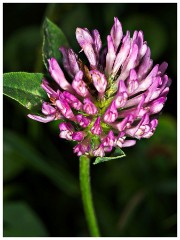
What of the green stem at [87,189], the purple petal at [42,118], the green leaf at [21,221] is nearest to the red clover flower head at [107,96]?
the purple petal at [42,118]

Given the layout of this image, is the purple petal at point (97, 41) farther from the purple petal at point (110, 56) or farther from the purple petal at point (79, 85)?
the purple petal at point (79, 85)

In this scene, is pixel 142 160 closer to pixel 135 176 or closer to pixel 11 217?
pixel 135 176

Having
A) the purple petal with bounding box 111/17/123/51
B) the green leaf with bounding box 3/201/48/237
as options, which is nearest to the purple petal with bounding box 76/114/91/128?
the purple petal with bounding box 111/17/123/51

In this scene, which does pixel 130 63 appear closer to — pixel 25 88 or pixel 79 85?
pixel 79 85

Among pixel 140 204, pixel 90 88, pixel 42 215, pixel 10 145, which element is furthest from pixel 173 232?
pixel 90 88

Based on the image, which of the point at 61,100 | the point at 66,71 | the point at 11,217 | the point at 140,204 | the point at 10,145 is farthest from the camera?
the point at 140,204
